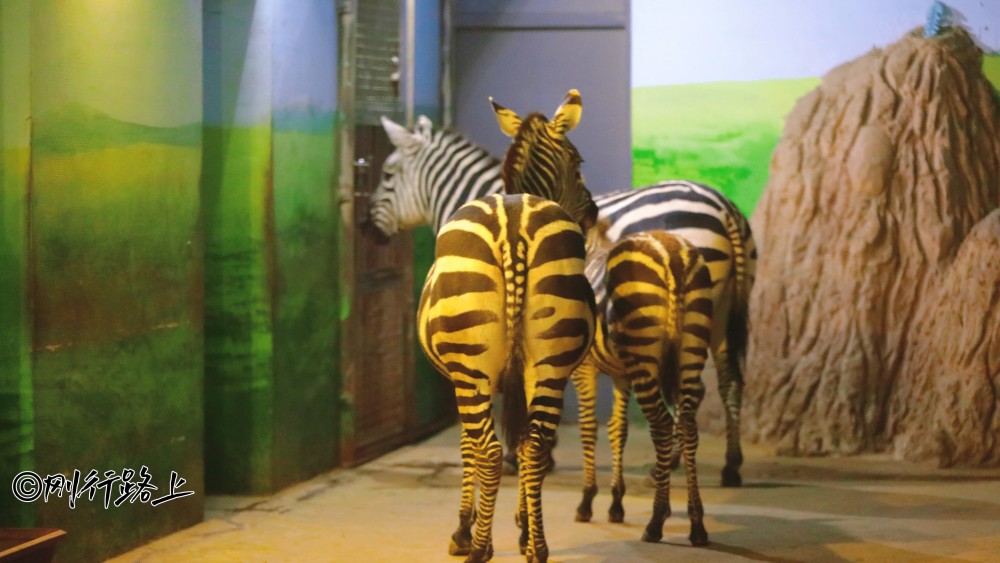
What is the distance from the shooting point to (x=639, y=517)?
599 cm

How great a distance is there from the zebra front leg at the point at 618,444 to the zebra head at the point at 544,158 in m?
0.91

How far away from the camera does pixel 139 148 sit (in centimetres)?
521

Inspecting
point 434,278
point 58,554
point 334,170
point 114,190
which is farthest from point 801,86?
point 58,554

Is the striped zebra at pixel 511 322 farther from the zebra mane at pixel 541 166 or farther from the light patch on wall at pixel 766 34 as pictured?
the light patch on wall at pixel 766 34

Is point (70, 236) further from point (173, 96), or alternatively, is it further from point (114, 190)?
point (173, 96)

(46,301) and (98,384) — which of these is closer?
(46,301)

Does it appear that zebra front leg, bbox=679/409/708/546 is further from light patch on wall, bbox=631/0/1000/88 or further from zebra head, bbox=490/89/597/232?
light patch on wall, bbox=631/0/1000/88

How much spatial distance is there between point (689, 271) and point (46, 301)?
2.66 m

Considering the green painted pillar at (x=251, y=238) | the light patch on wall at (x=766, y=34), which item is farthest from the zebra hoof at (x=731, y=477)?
the light patch on wall at (x=766, y=34)

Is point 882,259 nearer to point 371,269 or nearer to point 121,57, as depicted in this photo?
point 371,269

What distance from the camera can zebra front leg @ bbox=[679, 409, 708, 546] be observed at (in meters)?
5.41

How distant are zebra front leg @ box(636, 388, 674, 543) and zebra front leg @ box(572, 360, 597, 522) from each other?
460mm

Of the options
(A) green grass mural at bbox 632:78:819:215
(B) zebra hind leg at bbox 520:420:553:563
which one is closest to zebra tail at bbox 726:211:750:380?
(A) green grass mural at bbox 632:78:819:215

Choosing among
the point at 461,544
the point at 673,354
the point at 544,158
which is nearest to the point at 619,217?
the point at 544,158
